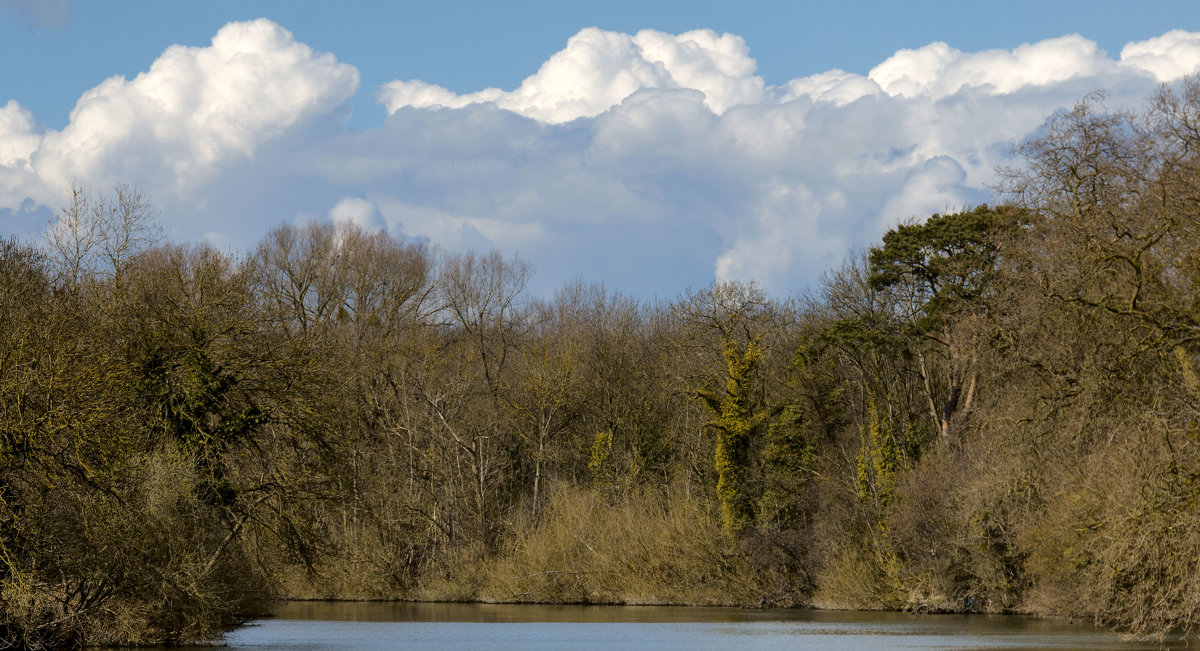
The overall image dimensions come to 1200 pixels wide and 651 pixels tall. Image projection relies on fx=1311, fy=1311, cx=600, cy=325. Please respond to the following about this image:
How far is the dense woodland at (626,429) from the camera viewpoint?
69.9 ft

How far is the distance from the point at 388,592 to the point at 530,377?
12300 mm

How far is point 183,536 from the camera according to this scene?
29.6 metres

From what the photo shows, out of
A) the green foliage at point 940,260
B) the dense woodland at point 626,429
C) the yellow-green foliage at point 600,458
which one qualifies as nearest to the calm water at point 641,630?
the dense woodland at point 626,429

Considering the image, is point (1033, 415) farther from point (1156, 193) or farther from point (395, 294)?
point (395, 294)

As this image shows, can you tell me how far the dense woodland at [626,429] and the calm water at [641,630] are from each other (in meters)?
1.59

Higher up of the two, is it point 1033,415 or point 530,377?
point 530,377

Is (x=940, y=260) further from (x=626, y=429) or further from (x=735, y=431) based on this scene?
(x=626, y=429)

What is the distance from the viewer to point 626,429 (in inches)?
2486

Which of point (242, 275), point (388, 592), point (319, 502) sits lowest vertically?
point (388, 592)

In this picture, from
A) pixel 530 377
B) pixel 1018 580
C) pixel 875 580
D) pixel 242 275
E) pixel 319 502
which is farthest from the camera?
pixel 530 377

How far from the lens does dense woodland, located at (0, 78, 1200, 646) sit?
69.9ft

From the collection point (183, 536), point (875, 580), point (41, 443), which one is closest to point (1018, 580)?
point (875, 580)

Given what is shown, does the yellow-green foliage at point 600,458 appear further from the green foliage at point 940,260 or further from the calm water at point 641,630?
the green foliage at point 940,260

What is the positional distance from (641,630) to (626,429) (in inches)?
883
